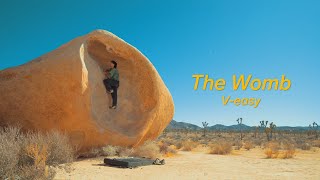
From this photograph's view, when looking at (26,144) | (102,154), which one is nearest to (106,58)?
(102,154)

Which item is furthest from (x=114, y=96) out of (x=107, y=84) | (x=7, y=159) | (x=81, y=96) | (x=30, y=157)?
(x=7, y=159)

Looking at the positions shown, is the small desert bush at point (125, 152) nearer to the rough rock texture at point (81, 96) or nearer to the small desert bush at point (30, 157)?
the rough rock texture at point (81, 96)

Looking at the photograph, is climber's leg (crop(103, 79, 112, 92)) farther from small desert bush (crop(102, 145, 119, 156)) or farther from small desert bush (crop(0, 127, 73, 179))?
small desert bush (crop(0, 127, 73, 179))

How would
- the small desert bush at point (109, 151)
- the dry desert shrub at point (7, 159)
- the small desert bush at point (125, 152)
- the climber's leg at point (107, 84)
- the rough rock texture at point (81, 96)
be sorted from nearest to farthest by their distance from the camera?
the dry desert shrub at point (7, 159)
the rough rock texture at point (81, 96)
the small desert bush at point (109, 151)
the small desert bush at point (125, 152)
the climber's leg at point (107, 84)

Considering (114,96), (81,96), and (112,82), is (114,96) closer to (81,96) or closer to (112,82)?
(112,82)

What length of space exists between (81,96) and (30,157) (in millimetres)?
2938

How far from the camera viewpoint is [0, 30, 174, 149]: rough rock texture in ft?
32.2

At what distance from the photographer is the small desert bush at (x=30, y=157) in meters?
6.03

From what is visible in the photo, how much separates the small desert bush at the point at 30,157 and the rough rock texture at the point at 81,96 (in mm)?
1361

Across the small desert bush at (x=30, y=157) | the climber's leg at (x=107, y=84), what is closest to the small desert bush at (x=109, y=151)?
the small desert bush at (x=30, y=157)

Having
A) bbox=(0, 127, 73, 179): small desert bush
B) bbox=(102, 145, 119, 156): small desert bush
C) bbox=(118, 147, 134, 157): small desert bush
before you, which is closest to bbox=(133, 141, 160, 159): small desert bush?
bbox=(118, 147, 134, 157): small desert bush

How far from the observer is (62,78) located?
32.1ft

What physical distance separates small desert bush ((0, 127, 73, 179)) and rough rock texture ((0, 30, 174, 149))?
1361 millimetres

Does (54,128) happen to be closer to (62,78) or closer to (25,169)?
(62,78)
